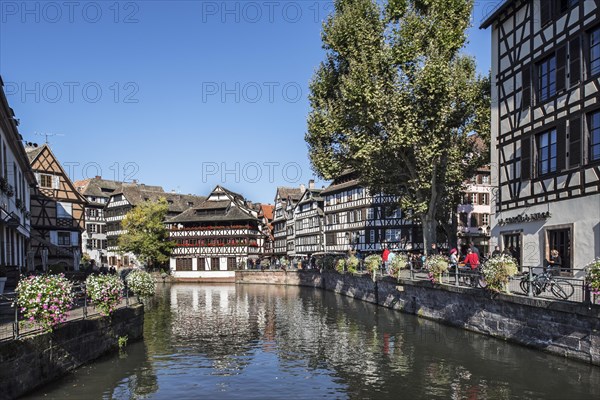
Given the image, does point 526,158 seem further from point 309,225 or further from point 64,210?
point 309,225

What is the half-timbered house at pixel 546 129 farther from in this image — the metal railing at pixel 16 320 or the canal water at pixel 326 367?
the metal railing at pixel 16 320

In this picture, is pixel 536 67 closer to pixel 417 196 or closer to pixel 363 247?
pixel 417 196

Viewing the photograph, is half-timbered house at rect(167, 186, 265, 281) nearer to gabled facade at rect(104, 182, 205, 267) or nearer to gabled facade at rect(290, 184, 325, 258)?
gabled facade at rect(290, 184, 325, 258)

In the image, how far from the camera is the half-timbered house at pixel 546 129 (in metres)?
21.2

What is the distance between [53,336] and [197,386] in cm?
419

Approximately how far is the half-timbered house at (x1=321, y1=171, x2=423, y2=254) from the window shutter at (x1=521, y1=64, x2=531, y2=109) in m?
26.5

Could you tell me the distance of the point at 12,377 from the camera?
12672 millimetres

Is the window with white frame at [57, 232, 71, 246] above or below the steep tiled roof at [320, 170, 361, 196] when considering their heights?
below

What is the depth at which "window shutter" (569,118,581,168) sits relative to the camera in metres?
21.6

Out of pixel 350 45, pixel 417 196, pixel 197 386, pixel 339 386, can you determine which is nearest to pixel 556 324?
pixel 339 386

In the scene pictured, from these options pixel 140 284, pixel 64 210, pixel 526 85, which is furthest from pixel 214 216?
pixel 526 85

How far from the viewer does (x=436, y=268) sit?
2706 centimetres

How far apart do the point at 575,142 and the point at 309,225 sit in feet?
179

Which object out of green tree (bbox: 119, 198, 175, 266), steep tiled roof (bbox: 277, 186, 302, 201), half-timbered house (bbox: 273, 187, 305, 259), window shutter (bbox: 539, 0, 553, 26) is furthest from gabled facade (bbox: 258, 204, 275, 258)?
window shutter (bbox: 539, 0, 553, 26)
